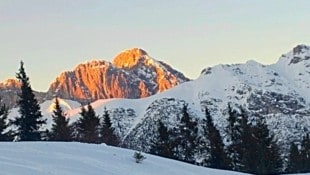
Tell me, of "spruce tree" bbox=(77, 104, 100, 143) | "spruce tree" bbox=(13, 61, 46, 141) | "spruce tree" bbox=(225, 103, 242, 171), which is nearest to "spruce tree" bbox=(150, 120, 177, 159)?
"spruce tree" bbox=(225, 103, 242, 171)

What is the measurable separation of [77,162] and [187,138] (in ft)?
106

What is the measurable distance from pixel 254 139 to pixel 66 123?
13.2m

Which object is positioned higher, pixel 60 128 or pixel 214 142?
pixel 60 128

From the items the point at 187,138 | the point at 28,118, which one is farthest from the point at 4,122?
the point at 187,138

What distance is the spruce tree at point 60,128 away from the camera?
4306 centimetres

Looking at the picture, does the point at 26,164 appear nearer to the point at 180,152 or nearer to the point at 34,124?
the point at 34,124

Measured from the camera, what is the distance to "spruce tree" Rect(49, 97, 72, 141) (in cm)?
4306

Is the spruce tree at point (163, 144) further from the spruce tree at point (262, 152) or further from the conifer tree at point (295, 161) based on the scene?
the conifer tree at point (295, 161)

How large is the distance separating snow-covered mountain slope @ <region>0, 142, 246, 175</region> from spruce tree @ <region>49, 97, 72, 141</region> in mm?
29022

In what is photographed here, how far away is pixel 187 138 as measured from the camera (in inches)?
1720

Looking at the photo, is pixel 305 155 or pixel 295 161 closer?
pixel 295 161

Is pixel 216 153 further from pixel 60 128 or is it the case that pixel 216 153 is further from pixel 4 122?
pixel 4 122

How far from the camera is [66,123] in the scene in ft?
146

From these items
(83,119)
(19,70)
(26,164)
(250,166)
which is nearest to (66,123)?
(83,119)
